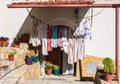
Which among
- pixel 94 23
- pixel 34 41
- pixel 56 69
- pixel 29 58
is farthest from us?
pixel 56 69

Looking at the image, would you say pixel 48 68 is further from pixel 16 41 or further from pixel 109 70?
pixel 109 70

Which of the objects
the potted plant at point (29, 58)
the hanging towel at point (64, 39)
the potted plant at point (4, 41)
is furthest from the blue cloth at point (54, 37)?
the potted plant at point (4, 41)

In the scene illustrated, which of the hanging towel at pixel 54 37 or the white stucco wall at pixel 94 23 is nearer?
the hanging towel at pixel 54 37

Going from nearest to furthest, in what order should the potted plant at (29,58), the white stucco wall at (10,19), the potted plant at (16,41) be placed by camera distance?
the potted plant at (29,58) < the potted plant at (16,41) < the white stucco wall at (10,19)

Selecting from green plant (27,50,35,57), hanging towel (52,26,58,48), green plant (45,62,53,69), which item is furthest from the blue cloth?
green plant (45,62,53,69)

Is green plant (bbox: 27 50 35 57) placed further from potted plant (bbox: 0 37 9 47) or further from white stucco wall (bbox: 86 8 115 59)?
white stucco wall (bbox: 86 8 115 59)

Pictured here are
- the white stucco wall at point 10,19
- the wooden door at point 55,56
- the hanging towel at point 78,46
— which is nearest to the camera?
the hanging towel at point 78,46

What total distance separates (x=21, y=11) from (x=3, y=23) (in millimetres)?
1128

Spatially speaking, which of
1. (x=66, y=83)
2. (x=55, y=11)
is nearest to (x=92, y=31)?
(x=55, y=11)

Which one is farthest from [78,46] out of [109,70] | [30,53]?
[109,70]

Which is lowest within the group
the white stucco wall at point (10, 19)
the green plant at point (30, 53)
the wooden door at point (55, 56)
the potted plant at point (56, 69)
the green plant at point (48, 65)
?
the potted plant at point (56, 69)

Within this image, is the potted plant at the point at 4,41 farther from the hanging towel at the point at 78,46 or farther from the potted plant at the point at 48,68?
the hanging towel at the point at 78,46

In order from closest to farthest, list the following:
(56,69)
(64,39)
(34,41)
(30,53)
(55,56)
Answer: (30,53) → (34,41) → (64,39) → (56,69) → (55,56)

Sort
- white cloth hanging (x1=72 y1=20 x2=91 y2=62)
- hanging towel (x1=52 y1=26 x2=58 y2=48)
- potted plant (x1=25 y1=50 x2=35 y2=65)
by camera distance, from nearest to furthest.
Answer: potted plant (x1=25 y1=50 x2=35 y2=65), white cloth hanging (x1=72 y1=20 x2=91 y2=62), hanging towel (x1=52 y1=26 x2=58 y2=48)
